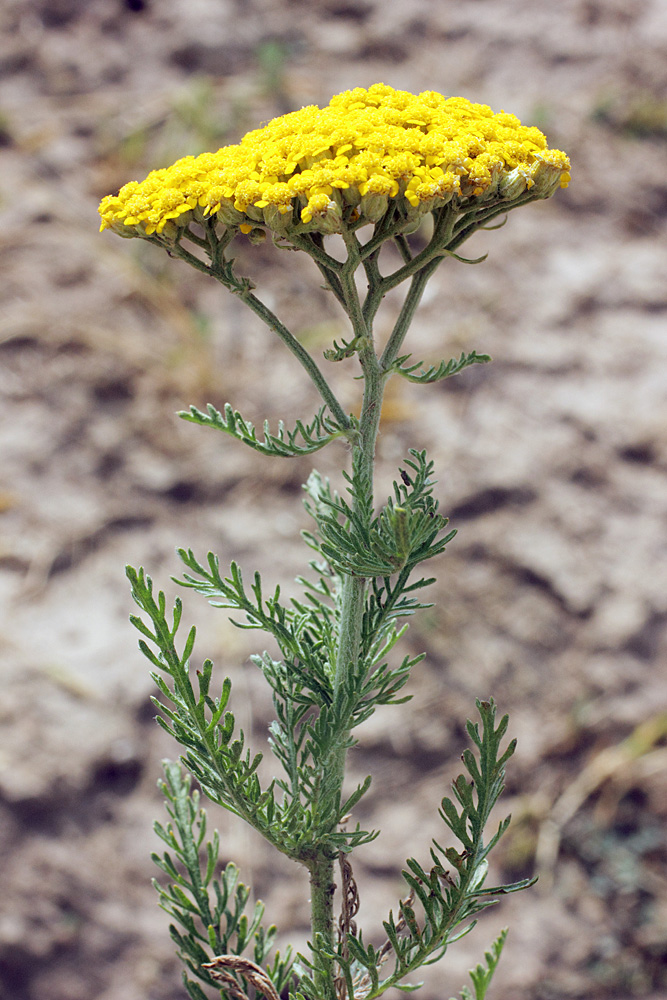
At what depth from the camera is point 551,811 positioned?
333 centimetres

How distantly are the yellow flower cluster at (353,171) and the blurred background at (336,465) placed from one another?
99.2 inches

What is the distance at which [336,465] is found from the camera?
3.77 m

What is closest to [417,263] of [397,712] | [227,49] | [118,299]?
[397,712]

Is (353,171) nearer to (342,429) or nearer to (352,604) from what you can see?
(342,429)

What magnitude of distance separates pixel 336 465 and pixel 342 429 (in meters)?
2.53

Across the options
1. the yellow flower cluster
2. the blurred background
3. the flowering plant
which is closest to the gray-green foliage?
the flowering plant

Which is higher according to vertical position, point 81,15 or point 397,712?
point 81,15

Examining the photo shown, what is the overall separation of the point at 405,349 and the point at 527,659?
64.8 inches

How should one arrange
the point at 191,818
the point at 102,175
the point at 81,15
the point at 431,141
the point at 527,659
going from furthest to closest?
the point at 81,15 < the point at 102,175 < the point at 527,659 < the point at 191,818 < the point at 431,141

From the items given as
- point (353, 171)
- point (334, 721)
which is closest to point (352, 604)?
point (334, 721)

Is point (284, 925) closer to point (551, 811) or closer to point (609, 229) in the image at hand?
point (551, 811)

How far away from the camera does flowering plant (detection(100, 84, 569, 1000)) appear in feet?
3.51

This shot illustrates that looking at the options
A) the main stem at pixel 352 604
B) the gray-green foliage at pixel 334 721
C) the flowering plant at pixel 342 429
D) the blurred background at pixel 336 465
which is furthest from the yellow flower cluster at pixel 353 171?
the blurred background at pixel 336 465

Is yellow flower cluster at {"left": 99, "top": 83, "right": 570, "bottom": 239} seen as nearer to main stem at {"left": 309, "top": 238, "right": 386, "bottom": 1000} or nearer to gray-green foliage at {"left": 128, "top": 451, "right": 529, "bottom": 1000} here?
main stem at {"left": 309, "top": 238, "right": 386, "bottom": 1000}
